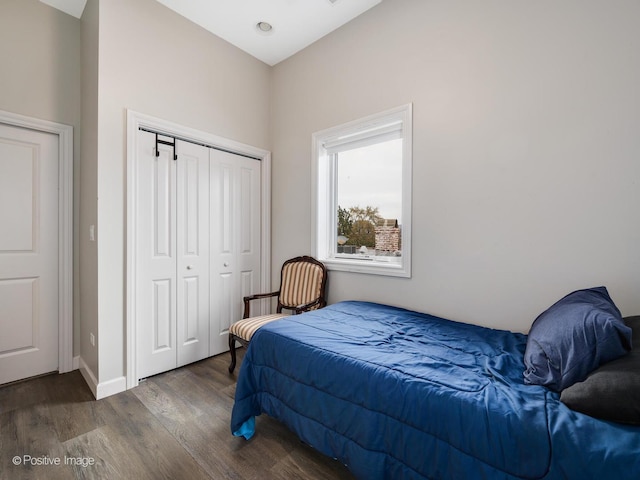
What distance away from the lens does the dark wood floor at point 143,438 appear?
1502 mm

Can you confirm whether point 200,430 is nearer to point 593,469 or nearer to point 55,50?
point 593,469

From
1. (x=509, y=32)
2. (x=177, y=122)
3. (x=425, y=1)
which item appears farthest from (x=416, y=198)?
(x=177, y=122)

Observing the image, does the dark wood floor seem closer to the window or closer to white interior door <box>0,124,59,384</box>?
white interior door <box>0,124,59,384</box>

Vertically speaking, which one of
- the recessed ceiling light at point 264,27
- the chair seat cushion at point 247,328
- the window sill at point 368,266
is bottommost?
the chair seat cushion at point 247,328

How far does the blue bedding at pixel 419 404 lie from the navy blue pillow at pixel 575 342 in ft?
0.26

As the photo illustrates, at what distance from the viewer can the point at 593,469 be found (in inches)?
33.2

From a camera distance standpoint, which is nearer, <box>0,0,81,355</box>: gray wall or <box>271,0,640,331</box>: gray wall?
<box>271,0,640,331</box>: gray wall

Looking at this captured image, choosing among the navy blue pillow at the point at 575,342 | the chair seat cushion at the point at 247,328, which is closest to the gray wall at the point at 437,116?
the navy blue pillow at the point at 575,342

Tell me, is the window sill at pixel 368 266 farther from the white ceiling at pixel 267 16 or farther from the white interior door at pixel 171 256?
the white ceiling at pixel 267 16

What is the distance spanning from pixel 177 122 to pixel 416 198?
213 centimetres

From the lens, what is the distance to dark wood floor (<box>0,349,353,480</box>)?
150cm

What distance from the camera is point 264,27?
271cm

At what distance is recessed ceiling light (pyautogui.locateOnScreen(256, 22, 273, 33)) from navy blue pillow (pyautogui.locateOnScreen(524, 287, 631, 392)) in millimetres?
3086

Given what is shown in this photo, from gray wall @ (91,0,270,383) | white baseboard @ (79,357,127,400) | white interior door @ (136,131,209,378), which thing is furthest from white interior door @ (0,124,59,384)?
white interior door @ (136,131,209,378)
